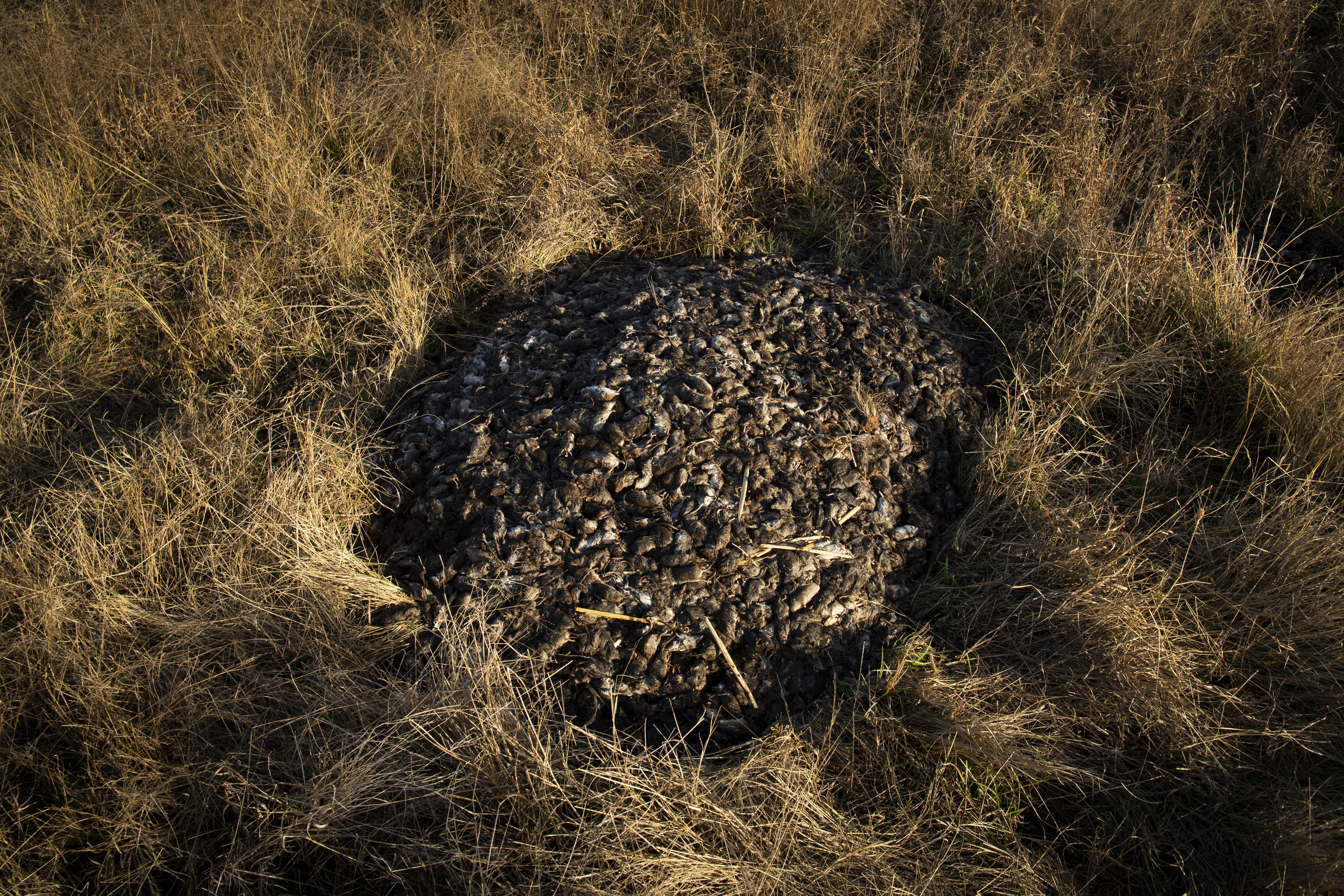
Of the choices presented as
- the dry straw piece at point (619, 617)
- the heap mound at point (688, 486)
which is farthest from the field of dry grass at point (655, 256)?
the dry straw piece at point (619, 617)

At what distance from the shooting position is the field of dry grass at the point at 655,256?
187cm

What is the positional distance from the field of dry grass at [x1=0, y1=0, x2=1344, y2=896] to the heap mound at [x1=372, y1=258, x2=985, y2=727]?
0.47ft

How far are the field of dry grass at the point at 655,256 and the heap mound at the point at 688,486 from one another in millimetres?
145

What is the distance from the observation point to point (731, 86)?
4086 millimetres

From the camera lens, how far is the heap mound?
2168 millimetres

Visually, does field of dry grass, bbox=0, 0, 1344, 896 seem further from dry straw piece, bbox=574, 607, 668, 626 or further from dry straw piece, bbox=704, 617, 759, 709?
dry straw piece, bbox=574, 607, 668, 626

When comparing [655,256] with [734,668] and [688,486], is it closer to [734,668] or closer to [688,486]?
[688,486]

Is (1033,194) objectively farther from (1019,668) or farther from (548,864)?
(548,864)

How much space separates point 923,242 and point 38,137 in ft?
13.2

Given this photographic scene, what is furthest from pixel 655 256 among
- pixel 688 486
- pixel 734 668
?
pixel 734 668

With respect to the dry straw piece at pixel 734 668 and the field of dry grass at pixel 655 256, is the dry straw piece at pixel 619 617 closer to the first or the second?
the dry straw piece at pixel 734 668

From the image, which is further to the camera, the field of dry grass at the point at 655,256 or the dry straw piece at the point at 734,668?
the dry straw piece at the point at 734,668

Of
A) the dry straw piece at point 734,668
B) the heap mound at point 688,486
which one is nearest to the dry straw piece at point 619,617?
the heap mound at point 688,486

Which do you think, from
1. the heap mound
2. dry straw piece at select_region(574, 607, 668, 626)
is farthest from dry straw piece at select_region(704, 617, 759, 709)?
dry straw piece at select_region(574, 607, 668, 626)
